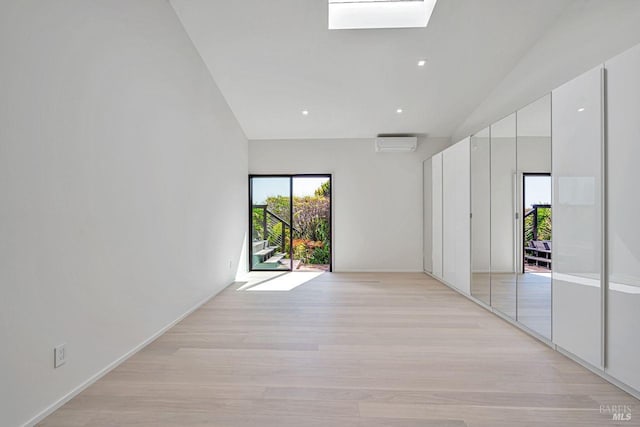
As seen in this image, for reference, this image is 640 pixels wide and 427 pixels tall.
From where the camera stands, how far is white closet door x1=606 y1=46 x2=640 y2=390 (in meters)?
1.77

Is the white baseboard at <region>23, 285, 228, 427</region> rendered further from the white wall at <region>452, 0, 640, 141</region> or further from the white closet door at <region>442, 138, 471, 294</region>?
the white wall at <region>452, 0, 640, 141</region>

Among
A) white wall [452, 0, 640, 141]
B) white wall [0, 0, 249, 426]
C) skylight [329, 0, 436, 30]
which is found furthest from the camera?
skylight [329, 0, 436, 30]

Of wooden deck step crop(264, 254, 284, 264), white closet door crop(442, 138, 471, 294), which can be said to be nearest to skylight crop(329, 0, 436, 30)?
white closet door crop(442, 138, 471, 294)

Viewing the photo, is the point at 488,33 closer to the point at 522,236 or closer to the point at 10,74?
the point at 522,236

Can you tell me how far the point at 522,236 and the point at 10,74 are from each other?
12.0 ft

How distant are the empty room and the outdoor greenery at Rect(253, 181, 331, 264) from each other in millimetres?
949

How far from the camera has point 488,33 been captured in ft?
10.8

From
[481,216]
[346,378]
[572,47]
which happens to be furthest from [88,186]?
[572,47]

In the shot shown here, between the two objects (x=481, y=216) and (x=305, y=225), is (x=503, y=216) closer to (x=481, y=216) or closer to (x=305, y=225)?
(x=481, y=216)

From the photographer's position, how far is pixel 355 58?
3.71m

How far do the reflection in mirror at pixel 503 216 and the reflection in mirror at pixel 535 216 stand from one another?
0.10 metres

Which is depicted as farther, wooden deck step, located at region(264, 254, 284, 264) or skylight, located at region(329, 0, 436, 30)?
wooden deck step, located at region(264, 254, 284, 264)

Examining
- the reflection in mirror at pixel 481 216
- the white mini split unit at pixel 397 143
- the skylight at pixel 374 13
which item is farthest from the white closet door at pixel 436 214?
the skylight at pixel 374 13

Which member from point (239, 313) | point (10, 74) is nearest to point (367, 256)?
point (239, 313)
